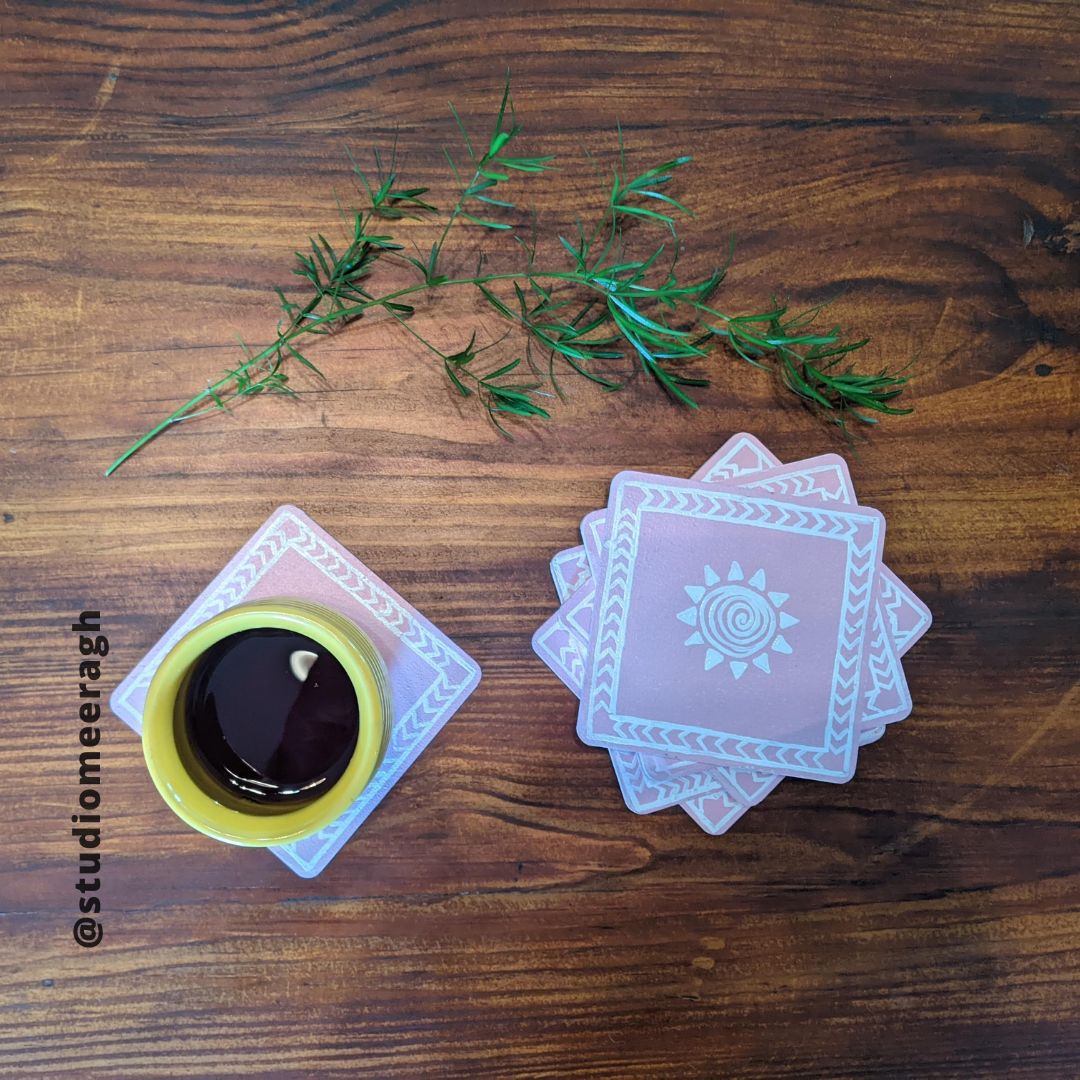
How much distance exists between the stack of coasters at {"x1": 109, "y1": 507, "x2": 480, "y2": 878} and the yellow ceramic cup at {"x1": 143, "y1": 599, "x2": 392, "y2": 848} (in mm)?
106

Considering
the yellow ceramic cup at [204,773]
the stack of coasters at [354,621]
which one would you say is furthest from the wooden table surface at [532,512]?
the yellow ceramic cup at [204,773]

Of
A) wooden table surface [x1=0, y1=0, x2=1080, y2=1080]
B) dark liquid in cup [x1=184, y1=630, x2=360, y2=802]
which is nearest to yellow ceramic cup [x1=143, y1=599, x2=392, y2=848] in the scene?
dark liquid in cup [x1=184, y1=630, x2=360, y2=802]

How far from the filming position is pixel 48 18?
0.76 meters

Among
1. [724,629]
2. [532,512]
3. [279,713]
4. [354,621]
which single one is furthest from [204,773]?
[724,629]

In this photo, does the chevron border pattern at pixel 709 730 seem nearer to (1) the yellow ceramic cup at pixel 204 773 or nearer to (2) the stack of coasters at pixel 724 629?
(2) the stack of coasters at pixel 724 629

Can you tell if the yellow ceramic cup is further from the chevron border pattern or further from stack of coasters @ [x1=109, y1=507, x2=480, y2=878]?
the chevron border pattern

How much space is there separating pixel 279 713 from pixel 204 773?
7 centimetres

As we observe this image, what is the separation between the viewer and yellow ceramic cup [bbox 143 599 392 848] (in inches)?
24.1

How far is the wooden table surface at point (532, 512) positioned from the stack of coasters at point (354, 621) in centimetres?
2

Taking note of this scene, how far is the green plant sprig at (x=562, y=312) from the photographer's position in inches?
29.9

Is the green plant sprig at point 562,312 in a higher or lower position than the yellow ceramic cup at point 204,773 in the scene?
higher

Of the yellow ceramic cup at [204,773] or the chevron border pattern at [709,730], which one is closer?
the yellow ceramic cup at [204,773]

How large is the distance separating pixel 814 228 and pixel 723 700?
44cm

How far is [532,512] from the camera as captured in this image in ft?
2.56
